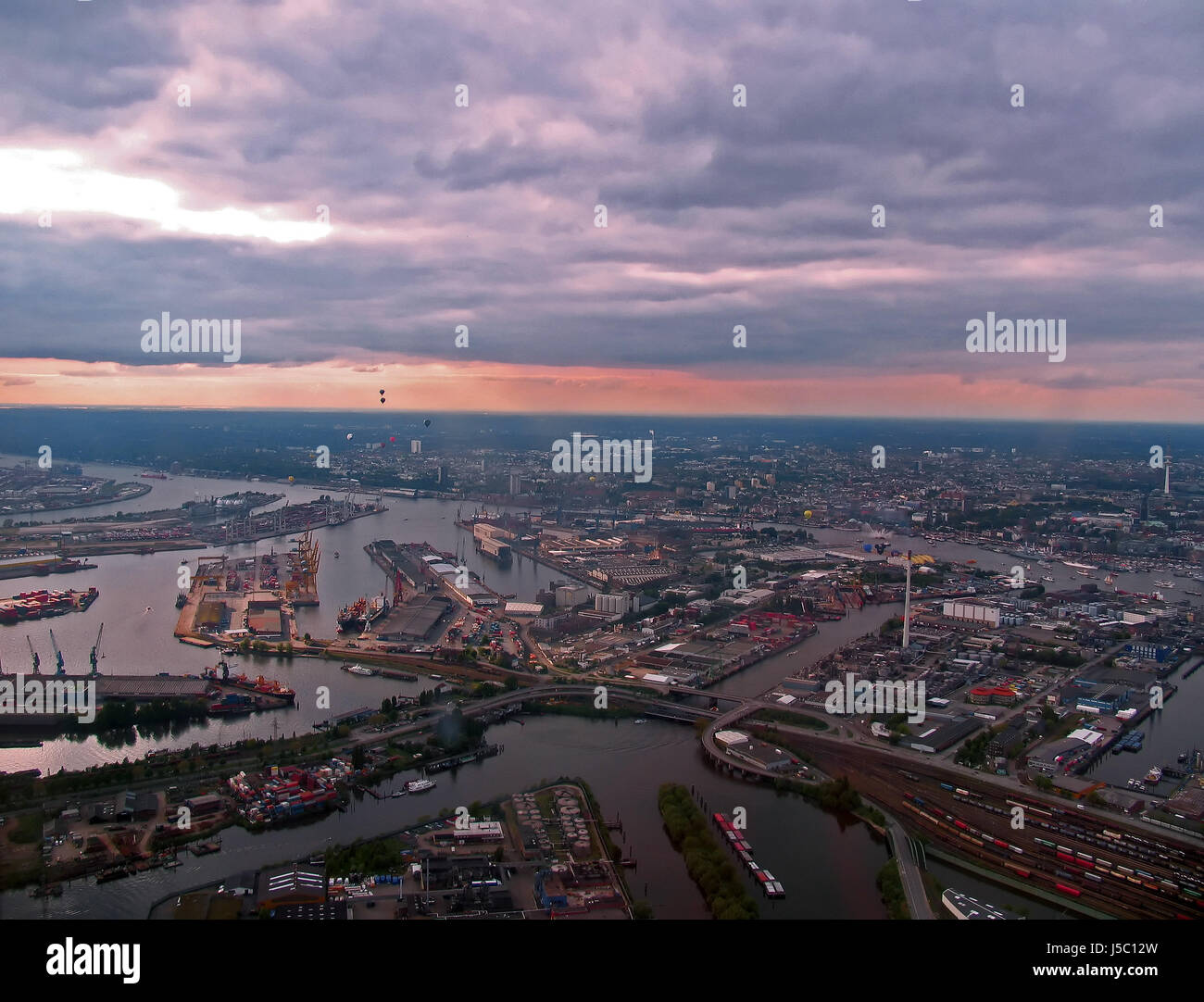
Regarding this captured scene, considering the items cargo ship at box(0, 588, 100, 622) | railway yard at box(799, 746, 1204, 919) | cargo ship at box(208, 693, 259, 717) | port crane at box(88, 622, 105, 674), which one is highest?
cargo ship at box(0, 588, 100, 622)

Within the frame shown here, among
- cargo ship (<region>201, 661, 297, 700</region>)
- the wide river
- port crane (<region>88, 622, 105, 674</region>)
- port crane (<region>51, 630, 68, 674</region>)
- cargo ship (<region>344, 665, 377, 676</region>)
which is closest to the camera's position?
the wide river

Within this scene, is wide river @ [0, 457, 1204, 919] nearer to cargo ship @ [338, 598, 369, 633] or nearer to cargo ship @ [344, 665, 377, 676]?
cargo ship @ [344, 665, 377, 676]

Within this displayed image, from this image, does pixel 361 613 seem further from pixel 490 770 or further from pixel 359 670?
pixel 490 770

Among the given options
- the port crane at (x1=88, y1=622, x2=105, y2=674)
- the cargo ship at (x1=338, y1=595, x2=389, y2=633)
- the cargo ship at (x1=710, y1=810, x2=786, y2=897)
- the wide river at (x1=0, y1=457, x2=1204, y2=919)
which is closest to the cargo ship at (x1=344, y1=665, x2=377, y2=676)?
the wide river at (x1=0, y1=457, x2=1204, y2=919)

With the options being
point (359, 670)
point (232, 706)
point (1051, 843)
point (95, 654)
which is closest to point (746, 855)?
point (1051, 843)

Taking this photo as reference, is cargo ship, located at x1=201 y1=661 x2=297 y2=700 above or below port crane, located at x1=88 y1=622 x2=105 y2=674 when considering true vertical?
below
